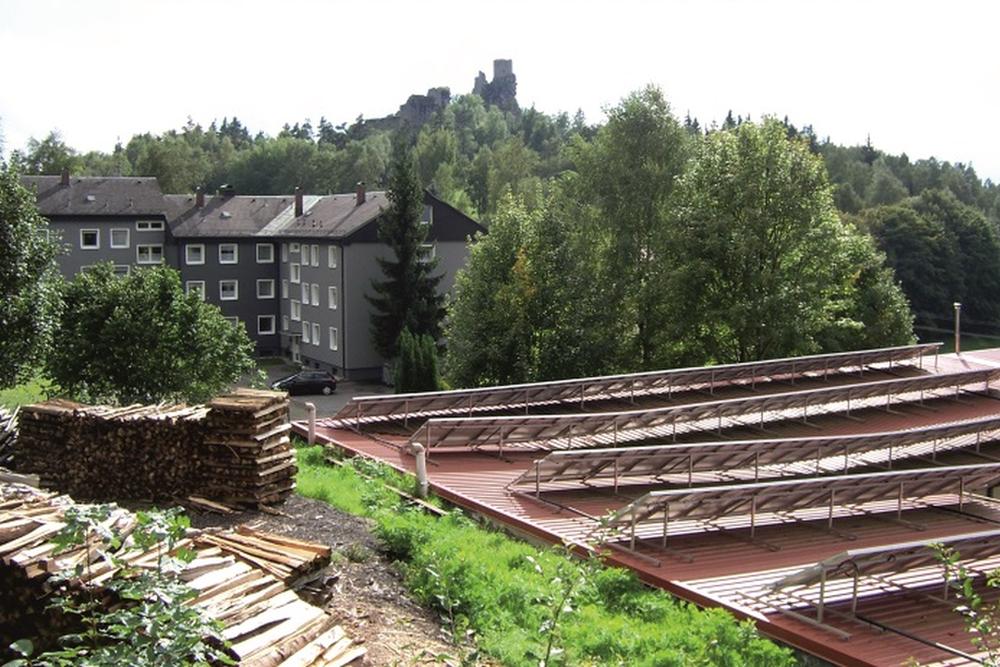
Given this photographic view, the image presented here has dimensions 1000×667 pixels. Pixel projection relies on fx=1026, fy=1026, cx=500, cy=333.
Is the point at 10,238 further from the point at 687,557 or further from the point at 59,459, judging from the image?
the point at 687,557

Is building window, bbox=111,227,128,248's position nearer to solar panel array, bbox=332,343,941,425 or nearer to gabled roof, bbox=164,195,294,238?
gabled roof, bbox=164,195,294,238

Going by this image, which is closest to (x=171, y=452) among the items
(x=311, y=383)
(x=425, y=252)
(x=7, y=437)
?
(x=7, y=437)

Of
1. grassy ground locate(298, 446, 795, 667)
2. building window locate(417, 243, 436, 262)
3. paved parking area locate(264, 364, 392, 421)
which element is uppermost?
building window locate(417, 243, 436, 262)

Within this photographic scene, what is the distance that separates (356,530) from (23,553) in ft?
17.2

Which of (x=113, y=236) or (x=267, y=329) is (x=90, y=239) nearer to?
(x=113, y=236)

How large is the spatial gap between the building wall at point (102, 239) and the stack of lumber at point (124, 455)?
40436 mm

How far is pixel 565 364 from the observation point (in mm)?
32031

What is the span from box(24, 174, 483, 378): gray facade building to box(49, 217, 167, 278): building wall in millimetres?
52

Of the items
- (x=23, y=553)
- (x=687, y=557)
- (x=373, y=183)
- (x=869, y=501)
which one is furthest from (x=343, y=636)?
(x=373, y=183)

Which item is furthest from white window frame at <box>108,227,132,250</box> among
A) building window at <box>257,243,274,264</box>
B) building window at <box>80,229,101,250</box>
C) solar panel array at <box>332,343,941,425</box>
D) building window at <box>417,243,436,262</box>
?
Answer: solar panel array at <box>332,343,941,425</box>

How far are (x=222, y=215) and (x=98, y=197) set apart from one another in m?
6.48

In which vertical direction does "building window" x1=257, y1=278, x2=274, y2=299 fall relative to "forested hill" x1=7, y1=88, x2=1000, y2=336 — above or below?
below

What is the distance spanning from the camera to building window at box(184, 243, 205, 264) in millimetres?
55469

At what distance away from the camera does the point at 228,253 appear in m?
56.4
